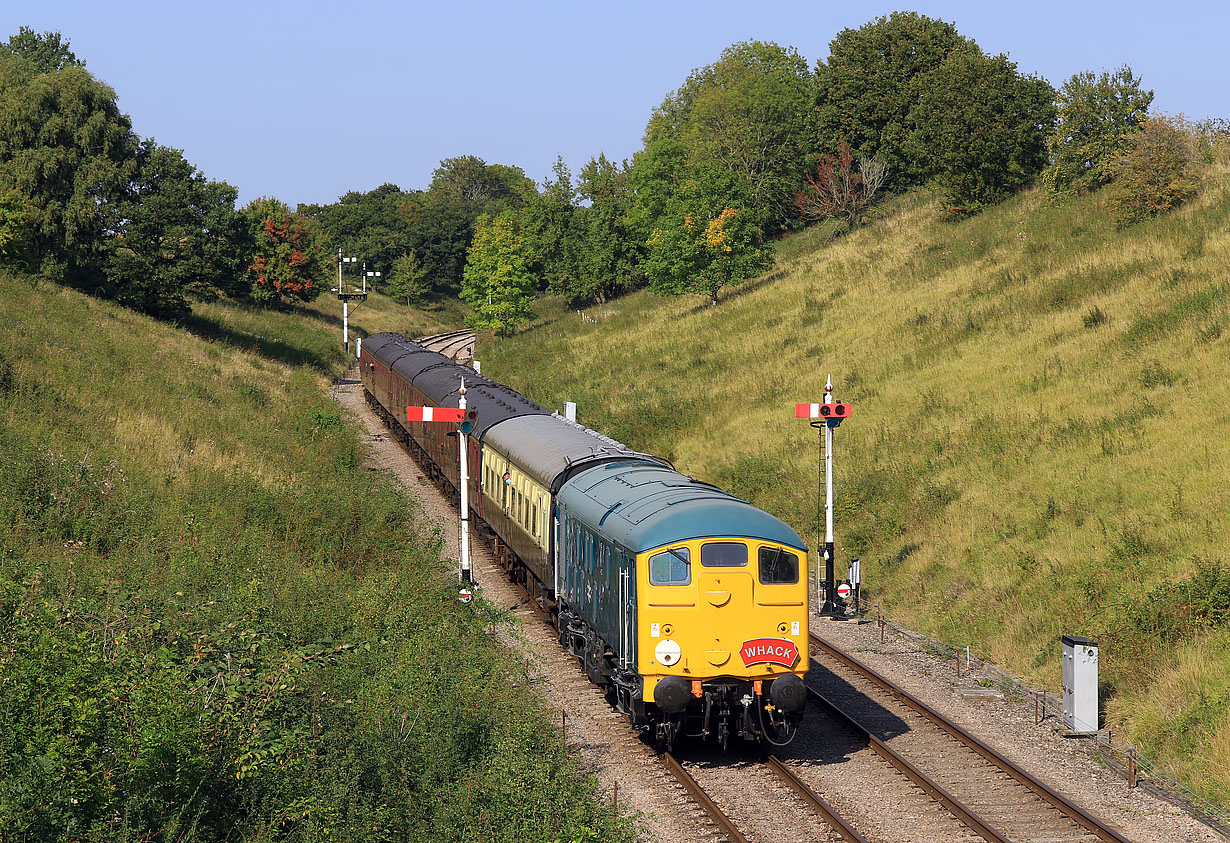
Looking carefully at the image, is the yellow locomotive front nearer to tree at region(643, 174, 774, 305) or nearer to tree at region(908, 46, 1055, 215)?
tree at region(908, 46, 1055, 215)

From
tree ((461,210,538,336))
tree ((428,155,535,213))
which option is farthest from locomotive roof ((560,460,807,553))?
tree ((428,155,535,213))

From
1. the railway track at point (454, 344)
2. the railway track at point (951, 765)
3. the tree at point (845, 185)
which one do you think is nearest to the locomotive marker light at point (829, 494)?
the railway track at point (951, 765)

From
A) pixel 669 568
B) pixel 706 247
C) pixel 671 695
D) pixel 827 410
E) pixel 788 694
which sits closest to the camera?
pixel 671 695

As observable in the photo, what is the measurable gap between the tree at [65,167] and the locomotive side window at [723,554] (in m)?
43.9

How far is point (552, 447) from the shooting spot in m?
22.3

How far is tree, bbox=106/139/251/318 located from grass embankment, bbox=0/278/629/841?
23.8 metres

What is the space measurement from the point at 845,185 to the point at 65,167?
42716 millimetres

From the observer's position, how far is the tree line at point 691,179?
4744 cm

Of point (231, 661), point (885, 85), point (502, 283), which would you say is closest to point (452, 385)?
point (231, 661)

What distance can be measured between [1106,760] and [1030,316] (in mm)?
23832

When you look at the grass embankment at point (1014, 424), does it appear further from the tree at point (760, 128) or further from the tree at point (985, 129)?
the tree at point (760, 128)

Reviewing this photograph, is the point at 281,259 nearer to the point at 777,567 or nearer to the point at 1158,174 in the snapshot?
the point at 1158,174

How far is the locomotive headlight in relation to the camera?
1448cm

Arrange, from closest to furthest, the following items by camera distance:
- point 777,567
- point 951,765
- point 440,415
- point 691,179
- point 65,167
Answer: point 777,567
point 951,765
point 440,415
point 65,167
point 691,179
